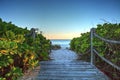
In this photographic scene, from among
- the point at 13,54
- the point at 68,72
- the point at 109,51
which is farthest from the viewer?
the point at 109,51

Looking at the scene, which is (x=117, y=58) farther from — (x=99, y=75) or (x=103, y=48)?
(x=103, y=48)

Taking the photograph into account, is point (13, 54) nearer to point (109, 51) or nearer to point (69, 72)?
point (69, 72)

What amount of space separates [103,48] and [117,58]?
1.84m

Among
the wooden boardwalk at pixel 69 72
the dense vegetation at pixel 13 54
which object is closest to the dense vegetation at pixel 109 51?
the wooden boardwalk at pixel 69 72

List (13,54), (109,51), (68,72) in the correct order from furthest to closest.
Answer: (109,51) < (68,72) < (13,54)

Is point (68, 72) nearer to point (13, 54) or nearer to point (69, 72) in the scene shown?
point (69, 72)

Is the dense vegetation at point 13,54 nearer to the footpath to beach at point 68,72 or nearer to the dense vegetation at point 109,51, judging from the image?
the footpath to beach at point 68,72

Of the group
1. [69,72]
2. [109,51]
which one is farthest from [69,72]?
[109,51]

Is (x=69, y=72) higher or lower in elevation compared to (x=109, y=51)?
lower

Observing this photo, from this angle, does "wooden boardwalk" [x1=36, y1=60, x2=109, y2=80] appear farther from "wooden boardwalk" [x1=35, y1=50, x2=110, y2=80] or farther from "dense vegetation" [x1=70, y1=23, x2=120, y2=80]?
"dense vegetation" [x1=70, y1=23, x2=120, y2=80]

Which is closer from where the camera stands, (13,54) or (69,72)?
(13,54)

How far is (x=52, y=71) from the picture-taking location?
7.38 metres

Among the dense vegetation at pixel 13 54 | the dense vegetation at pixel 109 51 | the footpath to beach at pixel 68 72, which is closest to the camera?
the dense vegetation at pixel 13 54

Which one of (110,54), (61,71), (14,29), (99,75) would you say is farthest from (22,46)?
(110,54)
